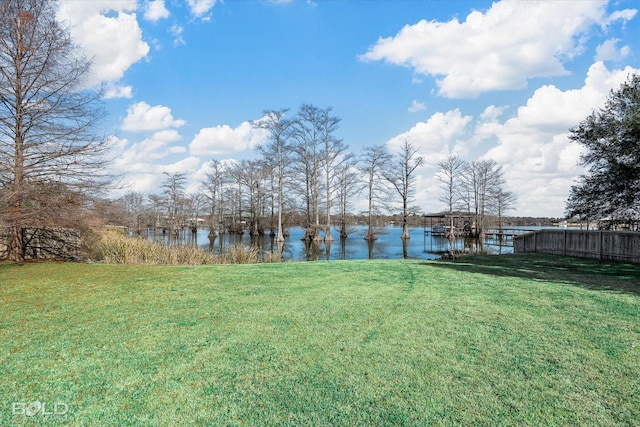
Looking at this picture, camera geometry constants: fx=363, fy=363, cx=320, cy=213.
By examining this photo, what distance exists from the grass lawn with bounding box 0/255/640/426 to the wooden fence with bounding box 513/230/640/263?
638 cm

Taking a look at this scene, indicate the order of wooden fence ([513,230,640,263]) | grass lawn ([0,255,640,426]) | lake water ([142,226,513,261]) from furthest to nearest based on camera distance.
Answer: lake water ([142,226,513,261]) → wooden fence ([513,230,640,263]) → grass lawn ([0,255,640,426])

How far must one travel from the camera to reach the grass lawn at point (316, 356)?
2434mm

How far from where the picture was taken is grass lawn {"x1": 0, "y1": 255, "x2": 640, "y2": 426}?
2.43 m

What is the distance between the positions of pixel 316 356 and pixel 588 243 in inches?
515

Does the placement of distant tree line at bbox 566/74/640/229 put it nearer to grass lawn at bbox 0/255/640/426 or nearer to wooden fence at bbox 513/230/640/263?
wooden fence at bbox 513/230/640/263

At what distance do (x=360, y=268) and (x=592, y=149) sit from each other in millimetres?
10231

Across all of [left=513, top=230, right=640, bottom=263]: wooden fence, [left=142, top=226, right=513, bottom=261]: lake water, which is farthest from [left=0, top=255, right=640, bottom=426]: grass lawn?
[left=142, top=226, right=513, bottom=261]: lake water

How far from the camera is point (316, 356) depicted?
329 centimetres

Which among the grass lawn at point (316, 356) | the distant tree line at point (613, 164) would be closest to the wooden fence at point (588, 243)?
the distant tree line at point (613, 164)

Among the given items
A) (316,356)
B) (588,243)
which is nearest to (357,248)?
(588,243)

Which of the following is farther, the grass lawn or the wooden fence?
the wooden fence

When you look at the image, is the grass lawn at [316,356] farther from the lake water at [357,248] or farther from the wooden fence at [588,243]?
the lake water at [357,248]

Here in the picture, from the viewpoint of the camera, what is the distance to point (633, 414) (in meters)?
2.42

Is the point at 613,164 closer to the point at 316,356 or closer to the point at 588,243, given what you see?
the point at 588,243
